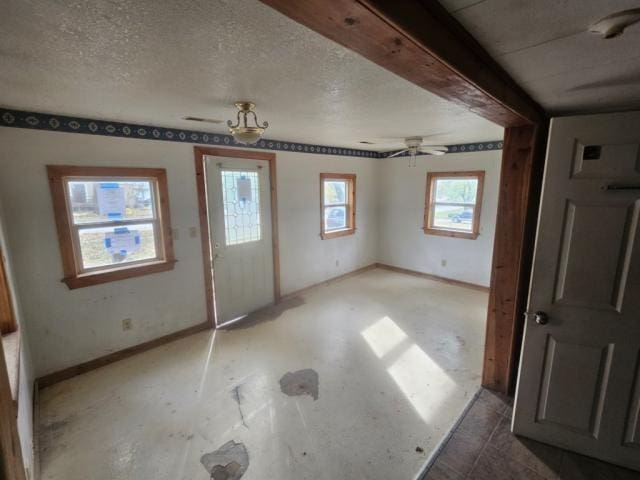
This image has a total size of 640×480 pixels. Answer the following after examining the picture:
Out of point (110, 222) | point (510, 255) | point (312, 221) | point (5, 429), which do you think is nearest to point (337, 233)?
point (312, 221)

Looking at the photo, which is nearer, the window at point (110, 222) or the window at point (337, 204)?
the window at point (110, 222)

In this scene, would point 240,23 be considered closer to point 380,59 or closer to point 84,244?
point 380,59

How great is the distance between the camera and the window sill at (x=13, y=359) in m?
1.48

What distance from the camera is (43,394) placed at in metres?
2.42

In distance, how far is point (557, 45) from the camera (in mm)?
1044

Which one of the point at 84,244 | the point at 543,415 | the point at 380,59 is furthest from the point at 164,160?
the point at 543,415

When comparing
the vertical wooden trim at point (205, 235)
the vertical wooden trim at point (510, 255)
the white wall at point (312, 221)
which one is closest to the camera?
the vertical wooden trim at point (510, 255)

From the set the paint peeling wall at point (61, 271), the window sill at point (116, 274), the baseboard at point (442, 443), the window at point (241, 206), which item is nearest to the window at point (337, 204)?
the window at point (241, 206)

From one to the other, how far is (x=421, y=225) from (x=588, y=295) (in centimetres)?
360

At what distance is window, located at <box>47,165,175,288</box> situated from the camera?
2.50 m

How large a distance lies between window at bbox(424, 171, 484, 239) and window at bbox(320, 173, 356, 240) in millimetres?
1277

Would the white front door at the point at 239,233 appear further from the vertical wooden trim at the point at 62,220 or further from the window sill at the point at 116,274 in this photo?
the vertical wooden trim at the point at 62,220

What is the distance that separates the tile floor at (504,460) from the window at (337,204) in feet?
10.8

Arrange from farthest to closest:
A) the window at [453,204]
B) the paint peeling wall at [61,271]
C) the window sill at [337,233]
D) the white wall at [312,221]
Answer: the window sill at [337,233], the window at [453,204], the white wall at [312,221], the paint peeling wall at [61,271]
